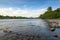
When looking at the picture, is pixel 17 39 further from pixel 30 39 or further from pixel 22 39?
pixel 30 39

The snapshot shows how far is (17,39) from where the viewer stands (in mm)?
23531

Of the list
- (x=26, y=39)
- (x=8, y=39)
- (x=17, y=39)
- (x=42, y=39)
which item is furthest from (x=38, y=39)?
(x=8, y=39)

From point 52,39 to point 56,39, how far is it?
86cm

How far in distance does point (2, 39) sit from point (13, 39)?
7.59ft

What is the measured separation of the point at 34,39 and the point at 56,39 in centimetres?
478

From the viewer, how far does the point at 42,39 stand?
77.8ft

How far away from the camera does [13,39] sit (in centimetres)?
2347

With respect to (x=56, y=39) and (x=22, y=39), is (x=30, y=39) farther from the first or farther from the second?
(x=56, y=39)

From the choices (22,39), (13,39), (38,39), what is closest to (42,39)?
(38,39)

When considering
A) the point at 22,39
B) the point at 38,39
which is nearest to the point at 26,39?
the point at 22,39

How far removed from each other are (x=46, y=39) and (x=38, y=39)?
176cm

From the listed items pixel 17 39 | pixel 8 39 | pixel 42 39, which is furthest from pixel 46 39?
pixel 8 39

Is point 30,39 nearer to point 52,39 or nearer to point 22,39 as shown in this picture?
point 22,39

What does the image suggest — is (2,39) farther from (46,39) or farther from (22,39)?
(46,39)
